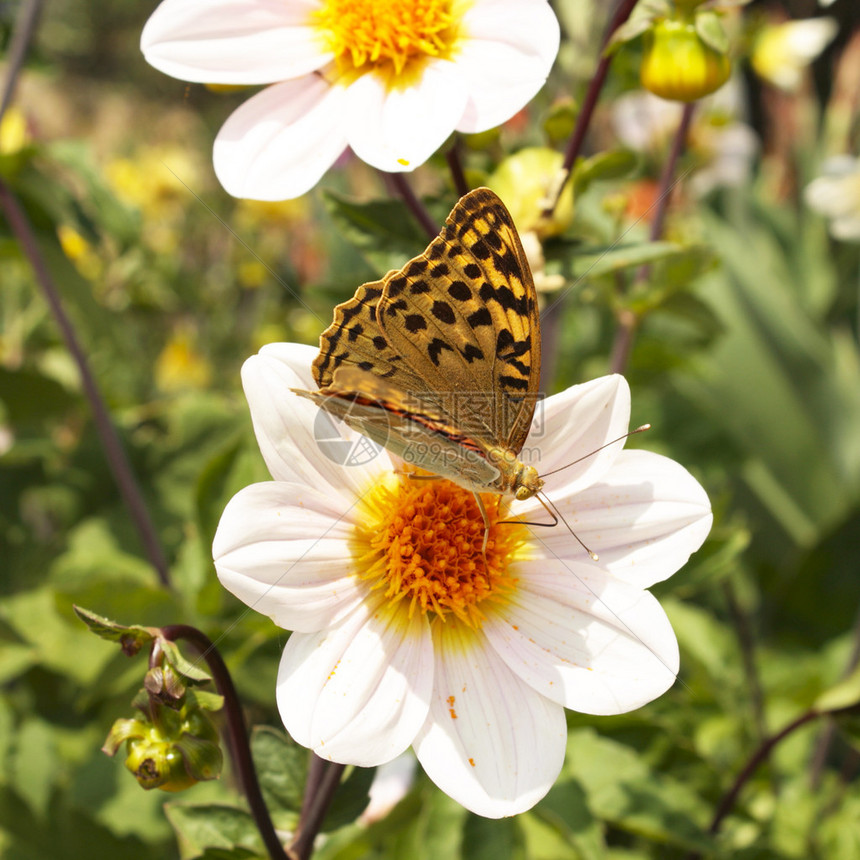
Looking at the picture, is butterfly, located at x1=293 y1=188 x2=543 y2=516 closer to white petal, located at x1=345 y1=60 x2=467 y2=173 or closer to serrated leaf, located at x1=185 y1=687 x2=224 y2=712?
white petal, located at x1=345 y1=60 x2=467 y2=173

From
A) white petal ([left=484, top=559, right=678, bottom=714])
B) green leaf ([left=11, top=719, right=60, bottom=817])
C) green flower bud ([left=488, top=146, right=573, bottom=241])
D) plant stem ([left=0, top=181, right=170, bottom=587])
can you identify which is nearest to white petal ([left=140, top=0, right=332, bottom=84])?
green flower bud ([left=488, top=146, right=573, bottom=241])

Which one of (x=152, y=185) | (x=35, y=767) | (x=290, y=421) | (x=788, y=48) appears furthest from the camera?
(x=152, y=185)

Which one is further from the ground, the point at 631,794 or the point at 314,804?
the point at 314,804

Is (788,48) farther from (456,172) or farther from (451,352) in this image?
(451,352)

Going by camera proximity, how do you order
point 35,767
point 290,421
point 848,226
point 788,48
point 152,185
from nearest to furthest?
point 290,421 → point 35,767 → point 848,226 → point 788,48 → point 152,185

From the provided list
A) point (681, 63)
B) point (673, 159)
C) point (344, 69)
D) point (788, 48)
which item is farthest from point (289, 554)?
point (788, 48)

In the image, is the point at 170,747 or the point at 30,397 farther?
the point at 30,397
